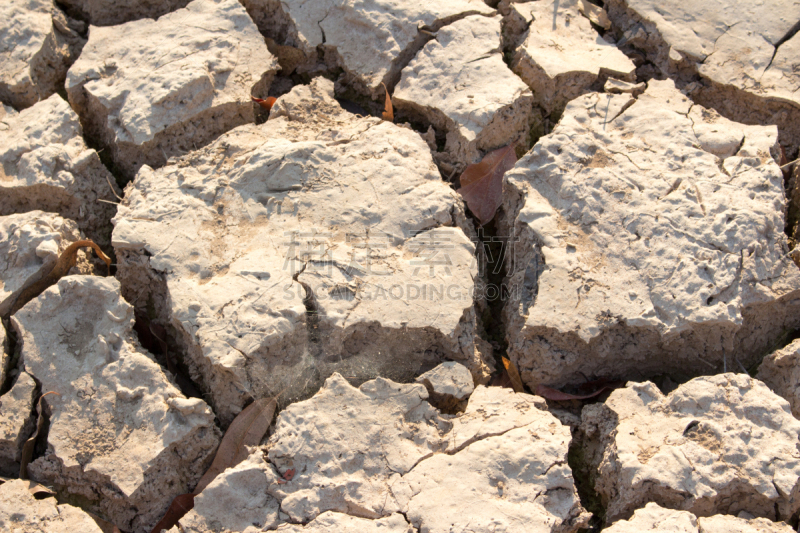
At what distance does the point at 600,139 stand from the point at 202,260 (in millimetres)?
1462

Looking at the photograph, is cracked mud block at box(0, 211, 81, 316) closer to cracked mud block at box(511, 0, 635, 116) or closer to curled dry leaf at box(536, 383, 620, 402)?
curled dry leaf at box(536, 383, 620, 402)

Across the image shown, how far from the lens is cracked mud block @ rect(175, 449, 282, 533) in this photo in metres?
1.62

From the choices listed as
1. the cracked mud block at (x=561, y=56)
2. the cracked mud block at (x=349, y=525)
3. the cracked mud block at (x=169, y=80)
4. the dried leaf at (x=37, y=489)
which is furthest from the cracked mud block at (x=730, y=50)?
the dried leaf at (x=37, y=489)

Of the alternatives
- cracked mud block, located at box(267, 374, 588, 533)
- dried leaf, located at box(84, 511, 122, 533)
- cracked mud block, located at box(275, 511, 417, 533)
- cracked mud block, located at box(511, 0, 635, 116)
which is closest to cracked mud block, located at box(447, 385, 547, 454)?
cracked mud block, located at box(267, 374, 588, 533)

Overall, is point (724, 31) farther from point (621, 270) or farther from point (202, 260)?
point (202, 260)

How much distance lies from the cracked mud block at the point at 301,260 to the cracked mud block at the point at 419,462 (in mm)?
128

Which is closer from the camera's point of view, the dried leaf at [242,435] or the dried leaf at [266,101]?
the dried leaf at [242,435]

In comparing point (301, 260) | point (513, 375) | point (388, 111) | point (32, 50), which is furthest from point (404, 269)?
point (32, 50)

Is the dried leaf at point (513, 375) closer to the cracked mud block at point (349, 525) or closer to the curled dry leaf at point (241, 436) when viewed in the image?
the cracked mud block at point (349, 525)

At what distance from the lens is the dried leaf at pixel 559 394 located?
6.26ft

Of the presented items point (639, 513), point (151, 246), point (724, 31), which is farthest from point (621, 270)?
point (151, 246)

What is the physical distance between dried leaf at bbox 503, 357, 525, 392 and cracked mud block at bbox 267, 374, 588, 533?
0.60ft

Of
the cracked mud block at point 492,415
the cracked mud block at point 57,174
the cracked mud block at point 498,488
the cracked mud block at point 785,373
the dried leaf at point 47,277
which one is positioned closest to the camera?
the cracked mud block at point 498,488

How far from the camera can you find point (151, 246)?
190cm
